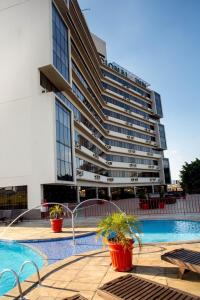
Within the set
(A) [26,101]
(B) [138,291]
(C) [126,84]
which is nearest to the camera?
(B) [138,291]

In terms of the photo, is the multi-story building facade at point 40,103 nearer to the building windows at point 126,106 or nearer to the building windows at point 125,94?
the building windows at point 125,94

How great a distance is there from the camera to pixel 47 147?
25.8 metres

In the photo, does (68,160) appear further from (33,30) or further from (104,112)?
(104,112)

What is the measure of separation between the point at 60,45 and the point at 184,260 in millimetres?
29989

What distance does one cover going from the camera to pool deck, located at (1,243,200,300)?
5855mm

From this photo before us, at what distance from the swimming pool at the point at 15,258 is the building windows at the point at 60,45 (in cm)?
2074

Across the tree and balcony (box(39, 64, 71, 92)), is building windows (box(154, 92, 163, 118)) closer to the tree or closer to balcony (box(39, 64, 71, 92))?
the tree

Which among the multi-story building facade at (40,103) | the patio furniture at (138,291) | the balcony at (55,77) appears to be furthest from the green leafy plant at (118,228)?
the balcony at (55,77)

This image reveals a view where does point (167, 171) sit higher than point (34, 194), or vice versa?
point (167, 171)

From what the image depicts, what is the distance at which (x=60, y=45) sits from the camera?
31.1 meters

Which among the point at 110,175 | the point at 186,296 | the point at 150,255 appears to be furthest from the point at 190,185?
the point at 186,296

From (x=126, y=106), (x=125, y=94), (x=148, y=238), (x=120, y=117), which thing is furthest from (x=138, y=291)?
(x=125, y=94)

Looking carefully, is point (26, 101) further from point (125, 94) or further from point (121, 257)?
point (125, 94)

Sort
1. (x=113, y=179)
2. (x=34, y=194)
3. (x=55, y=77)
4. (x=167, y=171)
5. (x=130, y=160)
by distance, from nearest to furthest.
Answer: (x=34, y=194) → (x=55, y=77) → (x=113, y=179) → (x=130, y=160) → (x=167, y=171)
